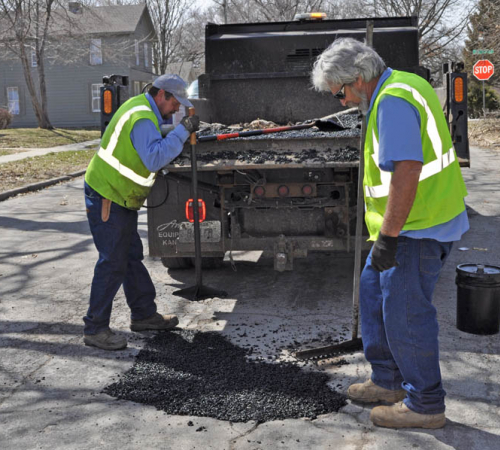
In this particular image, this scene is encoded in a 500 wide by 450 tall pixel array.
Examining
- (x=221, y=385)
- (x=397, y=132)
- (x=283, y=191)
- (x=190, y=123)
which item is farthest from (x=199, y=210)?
(x=397, y=132)

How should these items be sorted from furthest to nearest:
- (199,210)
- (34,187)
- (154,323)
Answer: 1. (34,187)
2. (199,210)
3. (154,323)

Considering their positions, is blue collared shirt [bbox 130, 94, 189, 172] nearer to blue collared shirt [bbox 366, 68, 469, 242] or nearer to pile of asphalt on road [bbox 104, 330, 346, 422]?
pile of asphalt on road [bbox 104, 330, 346, 422]

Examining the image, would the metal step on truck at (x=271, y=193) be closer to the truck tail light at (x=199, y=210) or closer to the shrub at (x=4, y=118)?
the truck tail light at (x=199, y=210)

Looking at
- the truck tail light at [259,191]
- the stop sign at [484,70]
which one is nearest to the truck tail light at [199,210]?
the truck tail light at [259,191]

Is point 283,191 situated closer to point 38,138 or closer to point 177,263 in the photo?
point 177,263

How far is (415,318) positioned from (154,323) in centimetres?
226

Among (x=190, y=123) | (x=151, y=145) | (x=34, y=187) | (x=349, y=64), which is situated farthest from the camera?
(x=34, y=187)

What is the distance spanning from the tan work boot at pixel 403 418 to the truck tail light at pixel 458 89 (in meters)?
3.75

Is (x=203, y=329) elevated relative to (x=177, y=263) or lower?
lower

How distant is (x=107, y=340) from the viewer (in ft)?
14.8

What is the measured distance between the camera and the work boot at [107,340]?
4480 millimetres

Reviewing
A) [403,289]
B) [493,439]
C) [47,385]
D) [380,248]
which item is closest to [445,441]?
[493,439]

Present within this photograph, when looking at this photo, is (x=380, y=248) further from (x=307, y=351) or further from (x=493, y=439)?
(x=307, y=351)

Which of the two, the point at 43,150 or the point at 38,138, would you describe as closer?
the point at 43,150
